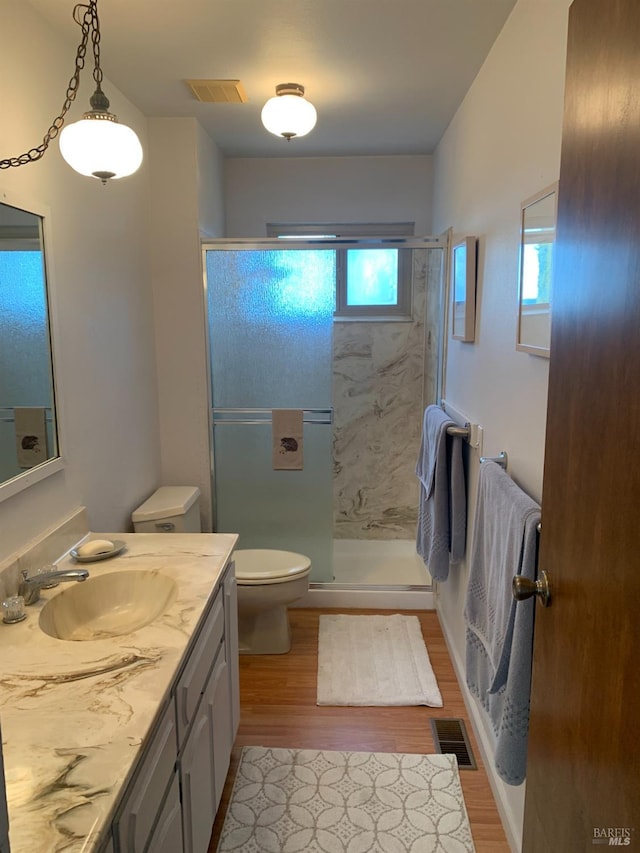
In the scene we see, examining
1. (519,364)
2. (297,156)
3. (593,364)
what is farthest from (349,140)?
(593,364)

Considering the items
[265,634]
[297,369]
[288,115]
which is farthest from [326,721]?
[288,115]

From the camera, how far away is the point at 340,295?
394 cm

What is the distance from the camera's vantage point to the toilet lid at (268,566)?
2777 mm

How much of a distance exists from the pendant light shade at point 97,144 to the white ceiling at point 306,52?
1.87 feet

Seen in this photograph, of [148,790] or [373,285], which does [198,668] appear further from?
[373,285]

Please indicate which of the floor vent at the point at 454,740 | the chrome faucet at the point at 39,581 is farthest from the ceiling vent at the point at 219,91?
the floor vent at the point at 454,740

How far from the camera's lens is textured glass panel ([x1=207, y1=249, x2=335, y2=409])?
10.2 feet

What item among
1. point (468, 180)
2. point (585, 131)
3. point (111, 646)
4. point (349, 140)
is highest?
point (349, 140)

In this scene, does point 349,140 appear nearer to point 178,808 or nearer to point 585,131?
point 585,131

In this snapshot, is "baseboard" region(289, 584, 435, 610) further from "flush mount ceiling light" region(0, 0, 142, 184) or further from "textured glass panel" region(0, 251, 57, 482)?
"flush mount ceiling light" region(0, 0, 142, 184)

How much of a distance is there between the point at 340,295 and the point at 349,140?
0.96m

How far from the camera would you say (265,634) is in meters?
2.92

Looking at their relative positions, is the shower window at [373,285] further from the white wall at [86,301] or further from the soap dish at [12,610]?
the soap dish at [12,610]

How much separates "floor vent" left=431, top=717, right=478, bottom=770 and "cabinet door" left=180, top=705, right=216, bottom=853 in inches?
36.1
